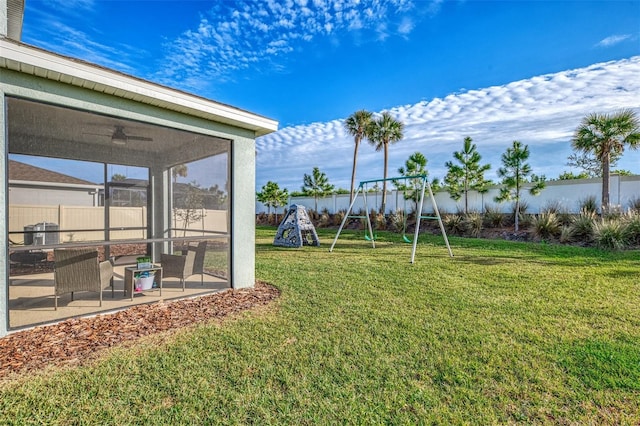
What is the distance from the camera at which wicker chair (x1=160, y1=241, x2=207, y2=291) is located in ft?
16.2

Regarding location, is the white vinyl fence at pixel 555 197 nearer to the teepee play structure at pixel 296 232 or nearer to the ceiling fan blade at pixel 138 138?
the teepee play structure at pixel 296 232

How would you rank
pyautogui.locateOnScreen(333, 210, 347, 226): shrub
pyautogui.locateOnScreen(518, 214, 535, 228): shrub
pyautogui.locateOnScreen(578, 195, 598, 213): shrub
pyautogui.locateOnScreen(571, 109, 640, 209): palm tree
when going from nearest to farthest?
pyautogui.locateOnScreen(571, 109, 640, 209): palm tree, pyautogui.locateOnScreen(578, 195, 598, 213): shrub, pyautogui.locateOnScreen(518, 214, 535, 228): shrub, pyautogui.locateOnScreen(333, 210, 347, 226): shrub

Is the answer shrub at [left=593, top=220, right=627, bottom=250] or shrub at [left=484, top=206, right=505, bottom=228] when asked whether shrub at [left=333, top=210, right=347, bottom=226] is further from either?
shrub at [left=593, top=220, right=627, bottom=250]

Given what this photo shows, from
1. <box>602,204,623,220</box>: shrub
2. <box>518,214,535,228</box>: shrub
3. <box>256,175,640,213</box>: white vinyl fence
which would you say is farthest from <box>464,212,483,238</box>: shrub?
<box>602,204,623,220</box>: shrub

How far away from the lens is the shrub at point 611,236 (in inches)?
335

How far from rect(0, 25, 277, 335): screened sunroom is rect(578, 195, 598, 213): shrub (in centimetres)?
1246

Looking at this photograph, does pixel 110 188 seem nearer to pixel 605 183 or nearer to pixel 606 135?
pixel 606 135

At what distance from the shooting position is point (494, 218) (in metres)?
13.3

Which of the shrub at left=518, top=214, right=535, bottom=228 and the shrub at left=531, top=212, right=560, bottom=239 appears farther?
the shrub at left=518, top=214, right=535, bottom=228

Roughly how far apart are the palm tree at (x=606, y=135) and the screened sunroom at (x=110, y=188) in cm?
1173

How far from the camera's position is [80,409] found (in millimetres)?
2041

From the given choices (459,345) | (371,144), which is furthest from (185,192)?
(371,144)

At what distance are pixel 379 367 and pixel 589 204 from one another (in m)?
13.1

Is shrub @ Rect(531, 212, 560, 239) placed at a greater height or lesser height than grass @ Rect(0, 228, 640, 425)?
greater
